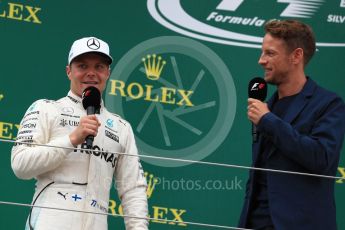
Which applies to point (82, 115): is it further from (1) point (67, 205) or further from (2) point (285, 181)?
(2) point (285, 181)

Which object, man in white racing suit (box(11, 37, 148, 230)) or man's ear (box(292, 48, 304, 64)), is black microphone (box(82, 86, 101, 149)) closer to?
man in white racing suit (box(11, 37, 148, 230))

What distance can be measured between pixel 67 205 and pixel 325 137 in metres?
0.73

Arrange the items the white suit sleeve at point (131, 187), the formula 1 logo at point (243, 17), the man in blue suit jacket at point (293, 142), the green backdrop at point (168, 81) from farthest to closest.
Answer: the formula 1 logo at point (243, 17), the green backdrop at point (168, 81), the white suit sleeve at point (131, 187), the man in blue suit jacket at point (293, 142)

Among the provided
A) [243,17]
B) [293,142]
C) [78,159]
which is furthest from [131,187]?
[243,17]

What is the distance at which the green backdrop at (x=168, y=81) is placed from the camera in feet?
11.6

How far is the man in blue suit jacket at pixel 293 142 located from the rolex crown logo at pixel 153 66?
98 centimetres

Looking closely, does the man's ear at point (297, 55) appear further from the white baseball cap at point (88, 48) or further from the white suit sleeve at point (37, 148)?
the white suit sleeve at point (37, 148)

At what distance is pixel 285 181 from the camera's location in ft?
8.18

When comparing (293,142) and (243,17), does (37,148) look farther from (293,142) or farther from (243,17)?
(243,17)

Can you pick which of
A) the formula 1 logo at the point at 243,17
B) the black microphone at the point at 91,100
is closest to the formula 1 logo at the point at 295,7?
the formula 1 logo at the point at 243,17

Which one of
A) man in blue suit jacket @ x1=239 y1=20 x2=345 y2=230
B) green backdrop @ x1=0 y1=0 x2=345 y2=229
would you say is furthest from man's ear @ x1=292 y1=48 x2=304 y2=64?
green backdrop @ x1=0 y1=0 x2=345 y2=229

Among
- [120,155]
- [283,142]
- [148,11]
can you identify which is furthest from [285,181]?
[148,11]

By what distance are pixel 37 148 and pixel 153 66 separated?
1.16 metres

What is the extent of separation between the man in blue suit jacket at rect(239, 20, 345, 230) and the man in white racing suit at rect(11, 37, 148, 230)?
0.36 meters
